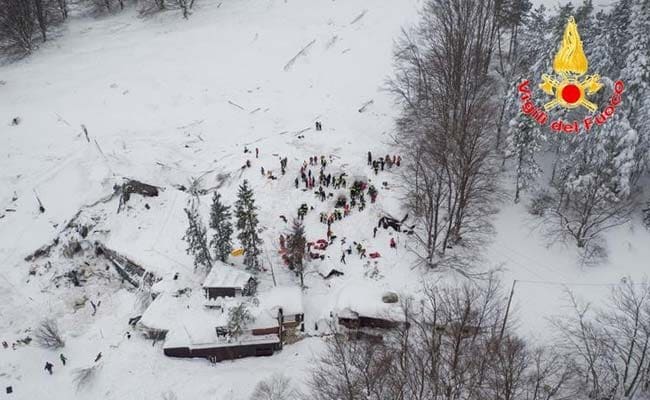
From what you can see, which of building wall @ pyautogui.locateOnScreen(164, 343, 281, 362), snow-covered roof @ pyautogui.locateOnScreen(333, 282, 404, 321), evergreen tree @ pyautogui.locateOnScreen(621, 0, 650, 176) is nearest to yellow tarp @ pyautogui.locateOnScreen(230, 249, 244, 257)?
building wall @ pyautogui.locateOnScreen(164, 343, 281, 362)

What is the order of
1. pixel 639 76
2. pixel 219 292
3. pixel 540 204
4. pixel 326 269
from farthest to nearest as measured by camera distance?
pixel 540 204 → pixel 326 269 → pixel 639 76 → pixel 219 292

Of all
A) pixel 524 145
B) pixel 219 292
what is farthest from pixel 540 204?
pixel 219 292

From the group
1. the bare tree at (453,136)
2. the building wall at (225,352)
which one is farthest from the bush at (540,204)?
the building wall at (225,352)

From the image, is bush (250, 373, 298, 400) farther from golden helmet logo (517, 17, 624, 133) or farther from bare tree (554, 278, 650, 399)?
golden helmet logo (517, 17, 624, 133)

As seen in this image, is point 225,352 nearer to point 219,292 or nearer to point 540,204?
point 219,292

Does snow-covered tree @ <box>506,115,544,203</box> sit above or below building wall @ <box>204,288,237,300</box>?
above

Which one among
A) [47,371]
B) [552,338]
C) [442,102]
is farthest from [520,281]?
[47,371]
